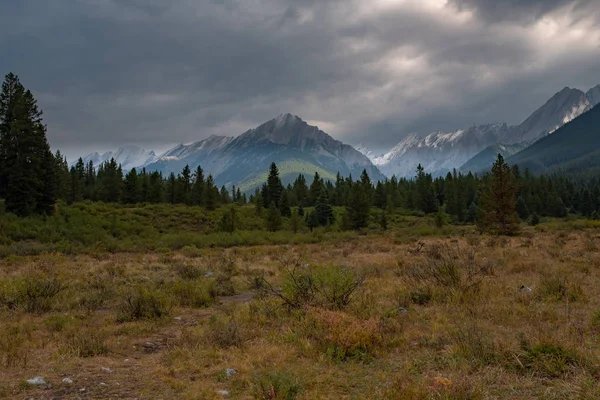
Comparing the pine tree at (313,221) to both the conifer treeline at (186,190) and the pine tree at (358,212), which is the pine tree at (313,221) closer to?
the conifer treeline at (186,190)

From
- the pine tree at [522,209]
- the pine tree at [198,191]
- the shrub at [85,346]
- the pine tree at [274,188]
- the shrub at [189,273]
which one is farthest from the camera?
the pine tree at [522,209]

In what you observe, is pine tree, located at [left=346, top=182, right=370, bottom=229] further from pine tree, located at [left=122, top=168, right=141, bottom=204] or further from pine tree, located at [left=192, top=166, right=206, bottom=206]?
pine tree, located at [left=122, top=168, right=141, bottom=204]

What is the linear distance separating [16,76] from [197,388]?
57.7 m

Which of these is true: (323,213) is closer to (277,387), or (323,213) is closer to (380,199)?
(380,199)

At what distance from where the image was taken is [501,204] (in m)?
42.3

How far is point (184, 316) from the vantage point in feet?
36.6

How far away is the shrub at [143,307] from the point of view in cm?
1060

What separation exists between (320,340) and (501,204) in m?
41.4

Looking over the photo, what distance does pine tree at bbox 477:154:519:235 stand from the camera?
4150 cm

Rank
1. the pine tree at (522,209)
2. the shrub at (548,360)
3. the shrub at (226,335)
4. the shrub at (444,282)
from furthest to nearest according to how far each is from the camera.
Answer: the pine tree at (522,209) < the shrub at (444,282) < the shrub at (226,335) < the shrub at (548,360)

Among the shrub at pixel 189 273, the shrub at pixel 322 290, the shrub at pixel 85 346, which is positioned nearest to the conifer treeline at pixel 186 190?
the shrub at pixel 189 273

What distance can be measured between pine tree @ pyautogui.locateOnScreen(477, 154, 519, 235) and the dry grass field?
99.9ft

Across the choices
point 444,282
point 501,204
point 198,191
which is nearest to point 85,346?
point 444,282

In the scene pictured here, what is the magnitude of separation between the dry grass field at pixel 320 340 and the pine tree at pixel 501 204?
30450 millimetres
